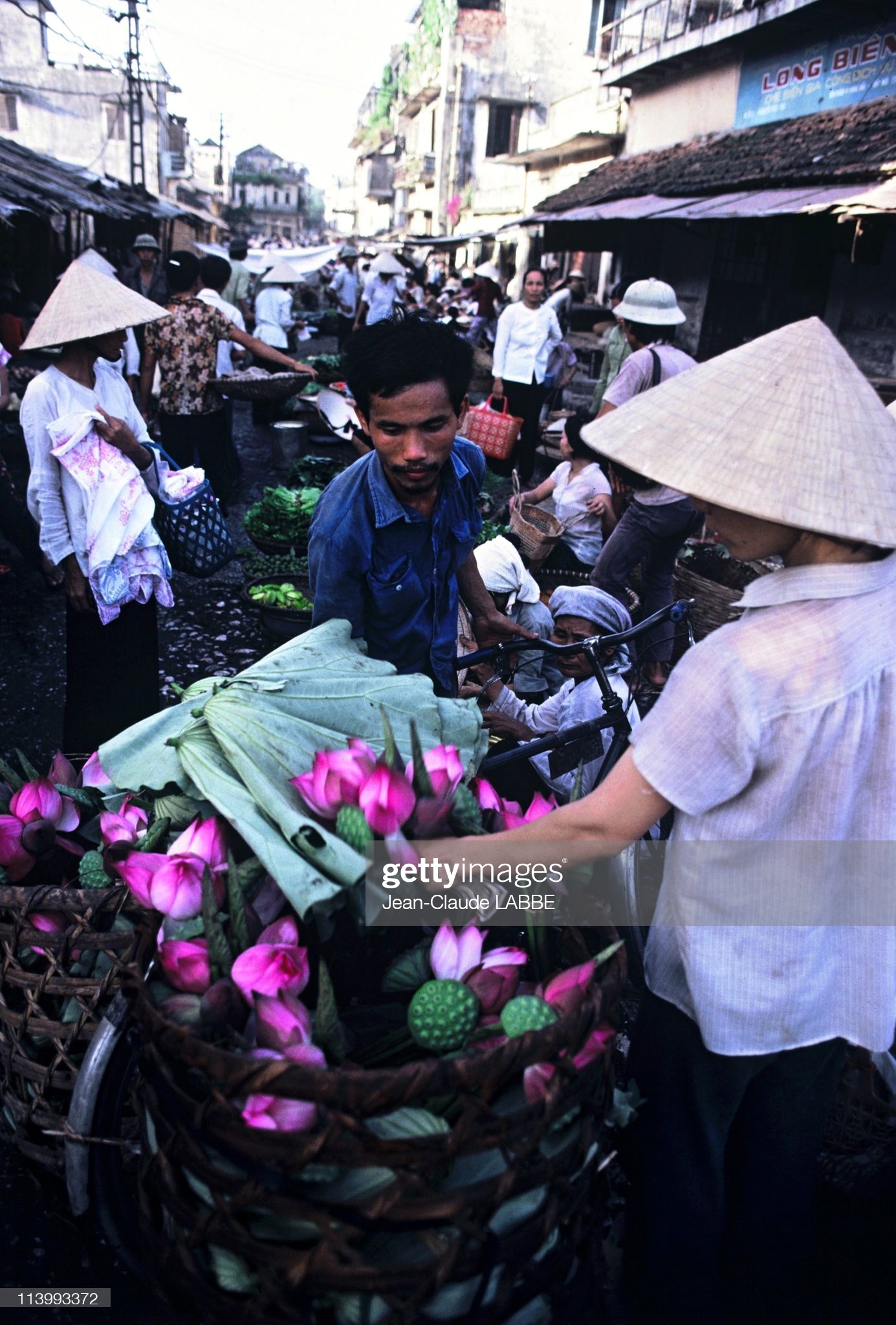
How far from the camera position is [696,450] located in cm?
126

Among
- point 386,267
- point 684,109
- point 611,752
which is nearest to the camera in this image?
point 611,752

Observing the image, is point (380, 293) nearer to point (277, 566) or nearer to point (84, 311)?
point (277, 566)

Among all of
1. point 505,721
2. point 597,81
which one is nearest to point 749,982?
point 505,721

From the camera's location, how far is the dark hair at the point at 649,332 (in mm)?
5051

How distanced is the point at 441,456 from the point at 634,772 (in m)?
1.12

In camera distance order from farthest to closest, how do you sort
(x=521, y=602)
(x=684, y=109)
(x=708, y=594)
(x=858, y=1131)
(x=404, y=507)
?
1. (x=684, y=109)
2. (x=708, y=594)
3. (x=521, y=602)
4. (x=404, y=507)
5. (x=858, y=1131)

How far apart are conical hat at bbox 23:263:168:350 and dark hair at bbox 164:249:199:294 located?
A: 3.50 metres

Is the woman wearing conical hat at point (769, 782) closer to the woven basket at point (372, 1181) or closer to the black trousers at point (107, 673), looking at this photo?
the woven basket at point (372, 1181)

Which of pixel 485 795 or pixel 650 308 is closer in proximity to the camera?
pixel 485 795

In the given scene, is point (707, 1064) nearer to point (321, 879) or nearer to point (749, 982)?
point (749, 982)

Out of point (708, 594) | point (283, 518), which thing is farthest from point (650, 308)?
point (283, 518)

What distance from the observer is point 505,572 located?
3840 mm

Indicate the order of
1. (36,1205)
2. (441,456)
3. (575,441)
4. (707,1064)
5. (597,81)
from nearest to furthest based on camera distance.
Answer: (707,1064), (36,1205), (441,456), (575,441), (597,81)

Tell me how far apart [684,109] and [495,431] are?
1035 centimetres
